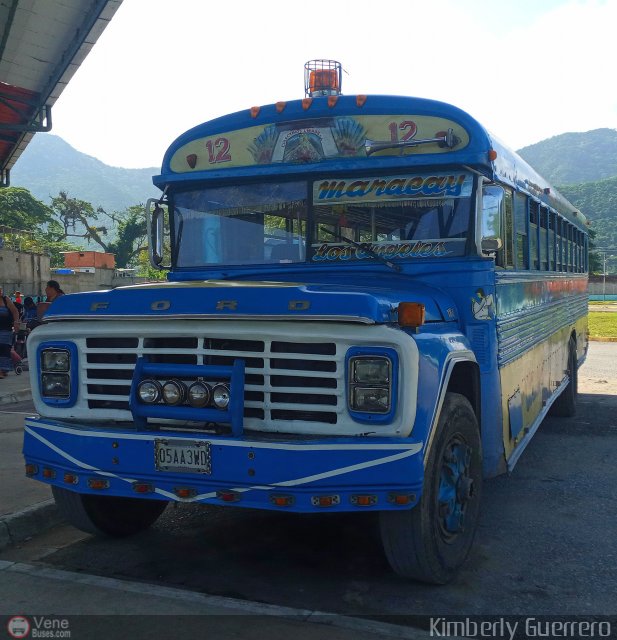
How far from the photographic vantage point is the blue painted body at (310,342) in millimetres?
3408

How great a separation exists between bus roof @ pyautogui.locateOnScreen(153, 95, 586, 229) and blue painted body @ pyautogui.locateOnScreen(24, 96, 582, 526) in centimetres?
1

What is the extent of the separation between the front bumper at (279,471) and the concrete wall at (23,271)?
2382 centimetres

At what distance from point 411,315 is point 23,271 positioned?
27.9 meters

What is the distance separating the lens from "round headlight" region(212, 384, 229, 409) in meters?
3.58

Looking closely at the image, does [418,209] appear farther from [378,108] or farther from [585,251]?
[585,251]

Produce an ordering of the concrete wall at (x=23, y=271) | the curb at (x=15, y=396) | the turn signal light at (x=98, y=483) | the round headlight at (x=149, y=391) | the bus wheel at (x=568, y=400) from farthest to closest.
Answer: the concrete wall at (x=23, y=271), the curb at (x=15, y=396), the bus wheel at (x=568, y=400), the turn signal light at (x=98, y=483), the round headlight at (x=149, y=391)

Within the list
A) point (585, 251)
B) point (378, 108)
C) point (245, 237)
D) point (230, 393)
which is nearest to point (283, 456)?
point (230, 393)

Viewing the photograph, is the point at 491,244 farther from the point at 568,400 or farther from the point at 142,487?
the point at 568,400

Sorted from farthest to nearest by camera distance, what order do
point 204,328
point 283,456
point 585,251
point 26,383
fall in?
point 26,383 → point 585,251 → point 204,328 → point 283,456

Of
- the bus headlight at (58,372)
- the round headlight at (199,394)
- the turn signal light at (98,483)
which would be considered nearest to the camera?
the round headlight at (199,394)

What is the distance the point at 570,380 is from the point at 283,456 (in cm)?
647

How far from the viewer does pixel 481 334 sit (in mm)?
4520

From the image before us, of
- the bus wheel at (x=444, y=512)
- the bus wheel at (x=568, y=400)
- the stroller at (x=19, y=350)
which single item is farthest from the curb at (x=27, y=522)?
the stroller at (x=19, y=350)

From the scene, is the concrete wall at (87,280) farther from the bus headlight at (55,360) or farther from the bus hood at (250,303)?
the bus hood at (250,303)
